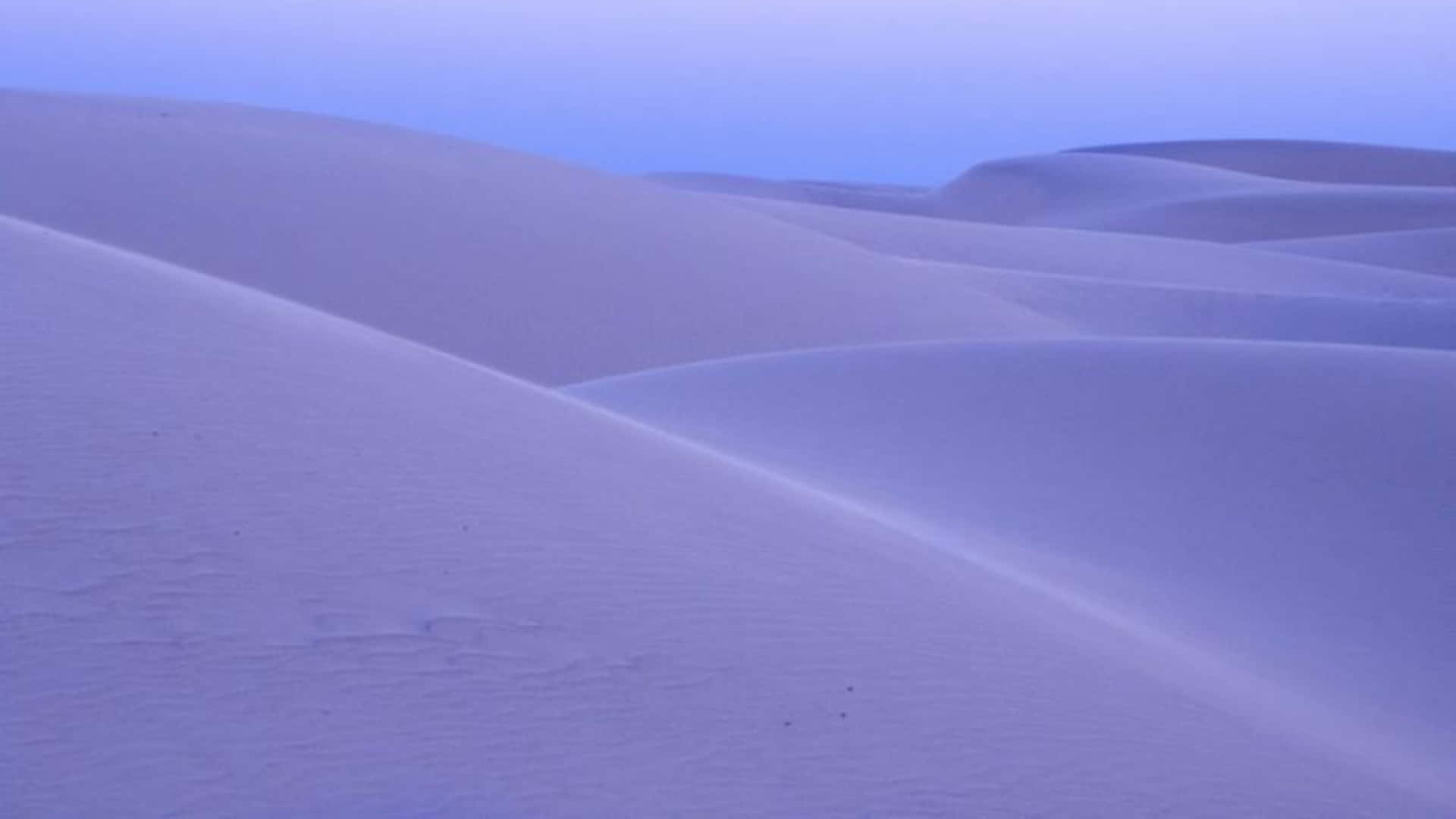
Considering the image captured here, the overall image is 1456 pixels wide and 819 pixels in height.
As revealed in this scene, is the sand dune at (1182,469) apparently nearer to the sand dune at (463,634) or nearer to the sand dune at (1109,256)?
the sand dune at (463,634)

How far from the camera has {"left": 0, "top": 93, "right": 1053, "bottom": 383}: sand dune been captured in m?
10.3

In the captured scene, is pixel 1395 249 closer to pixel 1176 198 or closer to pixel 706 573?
pixel 1176 198

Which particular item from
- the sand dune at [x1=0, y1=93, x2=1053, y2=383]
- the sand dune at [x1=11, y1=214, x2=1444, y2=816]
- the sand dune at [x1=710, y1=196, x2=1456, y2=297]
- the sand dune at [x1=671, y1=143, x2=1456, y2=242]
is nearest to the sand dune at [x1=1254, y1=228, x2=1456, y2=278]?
the sand dune at [x1=710, y1=196, x2=1456, y2=297]

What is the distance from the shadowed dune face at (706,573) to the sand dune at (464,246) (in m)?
2.82

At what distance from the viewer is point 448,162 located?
44.2ft

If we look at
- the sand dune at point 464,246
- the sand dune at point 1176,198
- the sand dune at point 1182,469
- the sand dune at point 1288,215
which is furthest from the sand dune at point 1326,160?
the sand dune at point 1182,469

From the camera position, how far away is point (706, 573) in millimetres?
3400

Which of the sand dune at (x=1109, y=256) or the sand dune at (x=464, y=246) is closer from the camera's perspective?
the sand dune at (x=464, y=246)

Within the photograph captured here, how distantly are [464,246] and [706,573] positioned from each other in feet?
26.5

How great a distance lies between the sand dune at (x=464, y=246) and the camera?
10.3 metres

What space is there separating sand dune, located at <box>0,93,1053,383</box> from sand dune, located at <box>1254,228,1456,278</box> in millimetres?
9508

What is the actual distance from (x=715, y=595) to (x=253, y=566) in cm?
83

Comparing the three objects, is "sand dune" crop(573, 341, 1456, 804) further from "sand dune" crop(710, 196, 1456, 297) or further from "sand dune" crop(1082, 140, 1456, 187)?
"sand dune" crop(1082, 140, 1456, 187)

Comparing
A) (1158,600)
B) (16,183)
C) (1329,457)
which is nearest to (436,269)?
(16,183)
